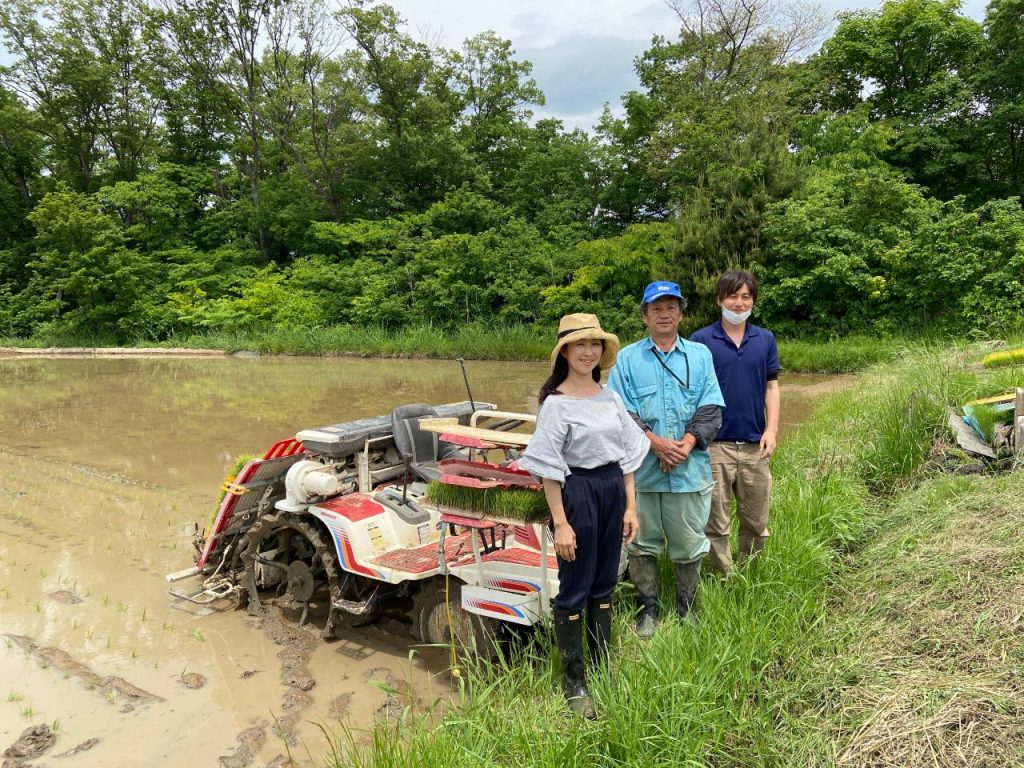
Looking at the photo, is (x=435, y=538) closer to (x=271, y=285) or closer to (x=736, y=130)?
(x=736, y=130)

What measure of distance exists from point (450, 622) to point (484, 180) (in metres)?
24.5

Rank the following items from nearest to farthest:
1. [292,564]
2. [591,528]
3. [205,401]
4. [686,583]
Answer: [591,528] < [686,583] < [292,564] < [205,401]

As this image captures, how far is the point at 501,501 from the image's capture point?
10.9ft

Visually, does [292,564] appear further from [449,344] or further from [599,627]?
[449,344]

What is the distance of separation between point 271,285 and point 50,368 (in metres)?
7.57

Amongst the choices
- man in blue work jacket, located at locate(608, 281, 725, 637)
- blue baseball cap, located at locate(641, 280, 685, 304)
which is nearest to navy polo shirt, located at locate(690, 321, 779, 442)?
man in blue work jacket, located at locate(608, 281, 725, 637)

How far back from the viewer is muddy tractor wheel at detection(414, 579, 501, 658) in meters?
3.82

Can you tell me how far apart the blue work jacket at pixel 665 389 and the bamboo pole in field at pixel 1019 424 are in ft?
8.65

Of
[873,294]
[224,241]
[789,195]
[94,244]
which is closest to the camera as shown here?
[873,294]

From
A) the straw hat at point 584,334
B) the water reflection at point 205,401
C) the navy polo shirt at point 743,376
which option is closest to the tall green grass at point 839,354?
the water reflection at point 205,401

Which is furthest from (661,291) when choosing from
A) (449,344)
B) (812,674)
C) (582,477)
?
(449,344)

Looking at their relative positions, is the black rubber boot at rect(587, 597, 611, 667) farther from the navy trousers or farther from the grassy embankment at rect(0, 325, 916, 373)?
the grassy embankment at rect(0, 325, 916, 373)

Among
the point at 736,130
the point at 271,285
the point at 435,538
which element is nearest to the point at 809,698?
the point at 435,538

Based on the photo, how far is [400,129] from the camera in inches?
1080
